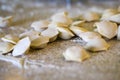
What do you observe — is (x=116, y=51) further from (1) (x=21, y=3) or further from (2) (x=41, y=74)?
(1) (x=21, y=3)

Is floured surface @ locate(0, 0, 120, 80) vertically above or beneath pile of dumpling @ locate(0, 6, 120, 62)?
beneath

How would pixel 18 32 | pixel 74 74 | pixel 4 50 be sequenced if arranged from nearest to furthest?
pixel 74 74 < pixel 4 50 < pixel 18 32

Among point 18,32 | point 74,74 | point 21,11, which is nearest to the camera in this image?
point 74,74

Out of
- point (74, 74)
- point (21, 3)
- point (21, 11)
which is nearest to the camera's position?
point (74, 74)

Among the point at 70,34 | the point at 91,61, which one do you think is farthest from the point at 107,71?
the point at 70,34

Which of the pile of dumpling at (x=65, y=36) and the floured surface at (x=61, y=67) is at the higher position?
the pile of dumpling at (x=65, y=36)

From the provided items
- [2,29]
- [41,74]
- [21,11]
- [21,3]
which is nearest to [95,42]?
[41,74]

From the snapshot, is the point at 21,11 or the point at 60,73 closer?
the point at 60,73

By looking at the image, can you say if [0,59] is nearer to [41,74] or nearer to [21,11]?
[41,74]

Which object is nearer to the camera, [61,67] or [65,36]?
[61,67]
